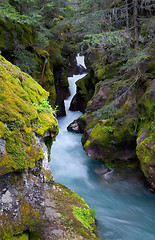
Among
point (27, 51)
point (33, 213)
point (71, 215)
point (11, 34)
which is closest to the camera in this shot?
point (33, 213)

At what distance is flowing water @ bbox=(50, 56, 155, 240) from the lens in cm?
434

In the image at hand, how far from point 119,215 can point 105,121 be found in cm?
420

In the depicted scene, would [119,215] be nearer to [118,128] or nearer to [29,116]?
[118,128]

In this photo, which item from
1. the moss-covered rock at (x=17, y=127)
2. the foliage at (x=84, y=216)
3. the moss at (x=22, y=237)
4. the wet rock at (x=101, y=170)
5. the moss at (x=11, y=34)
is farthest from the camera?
the moss at (x=11, y=34)

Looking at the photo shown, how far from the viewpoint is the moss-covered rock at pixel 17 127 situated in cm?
259

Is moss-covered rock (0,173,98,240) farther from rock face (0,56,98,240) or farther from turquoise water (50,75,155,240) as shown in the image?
turquoise water (50,75,155,240)

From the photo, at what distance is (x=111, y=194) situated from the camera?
606 cm

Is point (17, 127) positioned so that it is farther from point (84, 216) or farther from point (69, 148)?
point (69, 148)

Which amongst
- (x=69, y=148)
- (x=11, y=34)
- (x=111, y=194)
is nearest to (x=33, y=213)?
(x=111, y=194)

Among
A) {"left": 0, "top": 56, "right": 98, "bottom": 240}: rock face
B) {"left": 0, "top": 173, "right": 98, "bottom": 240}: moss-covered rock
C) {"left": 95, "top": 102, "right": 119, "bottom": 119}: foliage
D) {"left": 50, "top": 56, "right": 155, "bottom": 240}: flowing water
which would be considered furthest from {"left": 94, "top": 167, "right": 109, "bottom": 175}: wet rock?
{"left": 0, "top": 173, "right": 98, "bottom": 240}: moss-covered rock

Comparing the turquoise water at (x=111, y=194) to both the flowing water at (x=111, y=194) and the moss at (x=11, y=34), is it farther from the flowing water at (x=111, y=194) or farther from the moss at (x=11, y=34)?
the moss at (x=11, y=34)

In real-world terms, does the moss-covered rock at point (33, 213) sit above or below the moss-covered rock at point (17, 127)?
below

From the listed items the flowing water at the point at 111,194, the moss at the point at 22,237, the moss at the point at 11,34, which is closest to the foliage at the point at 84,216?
the flowing water at the point at 111,194

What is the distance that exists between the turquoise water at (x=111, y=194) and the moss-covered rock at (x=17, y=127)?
2665 mm
